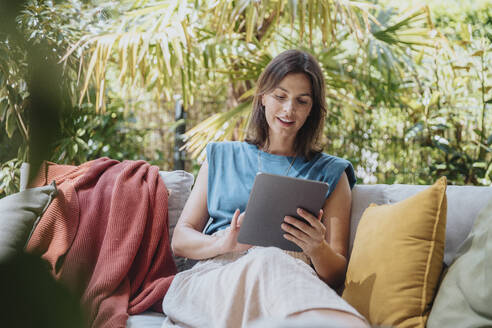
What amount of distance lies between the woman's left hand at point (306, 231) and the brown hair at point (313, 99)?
0.46 metres

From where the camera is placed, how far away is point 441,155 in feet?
11.7

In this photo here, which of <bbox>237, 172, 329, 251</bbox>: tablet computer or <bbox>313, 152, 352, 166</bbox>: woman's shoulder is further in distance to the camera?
<bbox>313, 152, 352, 166</bbox>: woman's shoulder

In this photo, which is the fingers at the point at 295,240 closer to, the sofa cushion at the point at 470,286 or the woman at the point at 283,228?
the woman at the point at 283,228

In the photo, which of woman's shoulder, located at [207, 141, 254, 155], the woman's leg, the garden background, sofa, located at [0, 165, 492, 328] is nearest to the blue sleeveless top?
woman's shoulder, located at [207, 141, 254, 155]

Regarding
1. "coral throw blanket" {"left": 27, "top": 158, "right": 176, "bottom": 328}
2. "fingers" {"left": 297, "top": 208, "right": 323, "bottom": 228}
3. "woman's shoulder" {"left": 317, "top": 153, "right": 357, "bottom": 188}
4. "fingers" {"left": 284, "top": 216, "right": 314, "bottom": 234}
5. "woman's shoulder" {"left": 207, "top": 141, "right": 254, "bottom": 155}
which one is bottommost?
"coral throw blanket" {"left": 27, "top": 158, "right": 176, "bottom": 328}

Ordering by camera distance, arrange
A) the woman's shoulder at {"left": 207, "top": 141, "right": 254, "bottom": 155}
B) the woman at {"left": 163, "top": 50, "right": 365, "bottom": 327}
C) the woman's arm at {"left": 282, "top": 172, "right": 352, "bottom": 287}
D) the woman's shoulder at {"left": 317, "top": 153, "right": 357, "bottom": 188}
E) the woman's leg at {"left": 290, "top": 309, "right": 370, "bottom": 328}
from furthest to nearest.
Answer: the woman's shoulder at {"left": 207, "top": 141, "right": 254, "bottom": 155}
the woman's shoulder at {"left": 317, "top": 153, "right": 357, "bottom": 188}
the woman's arm at {"left": 282, "top": 172, "right": 352, "bottom": 287}
the woman at {"left": 163, "top": 50, "right": 365, "bottom": 327}
the woman's leg at {"left": 290, "top": 309, "right": 370, "bottom": 328}

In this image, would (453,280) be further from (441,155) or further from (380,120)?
(380,120)

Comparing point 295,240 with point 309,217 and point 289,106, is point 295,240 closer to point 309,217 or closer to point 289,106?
point 309,217

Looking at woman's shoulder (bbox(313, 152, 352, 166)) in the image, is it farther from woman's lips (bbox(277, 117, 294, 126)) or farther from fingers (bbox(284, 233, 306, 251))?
fingers (bbox(284, 233, 306, 251))

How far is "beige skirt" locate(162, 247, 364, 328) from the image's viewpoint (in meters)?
0.92

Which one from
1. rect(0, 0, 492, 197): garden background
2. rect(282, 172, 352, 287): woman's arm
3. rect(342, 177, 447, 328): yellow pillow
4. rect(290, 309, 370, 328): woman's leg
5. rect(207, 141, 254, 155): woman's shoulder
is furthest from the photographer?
rect(207, 141, 254, 155): woman's shoulder

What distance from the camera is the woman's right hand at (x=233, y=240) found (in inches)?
52.4

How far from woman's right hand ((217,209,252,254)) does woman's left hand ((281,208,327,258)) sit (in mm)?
150

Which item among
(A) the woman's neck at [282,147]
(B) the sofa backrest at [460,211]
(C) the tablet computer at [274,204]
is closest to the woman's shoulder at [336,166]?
(A) the woman's neck at [282,147]
